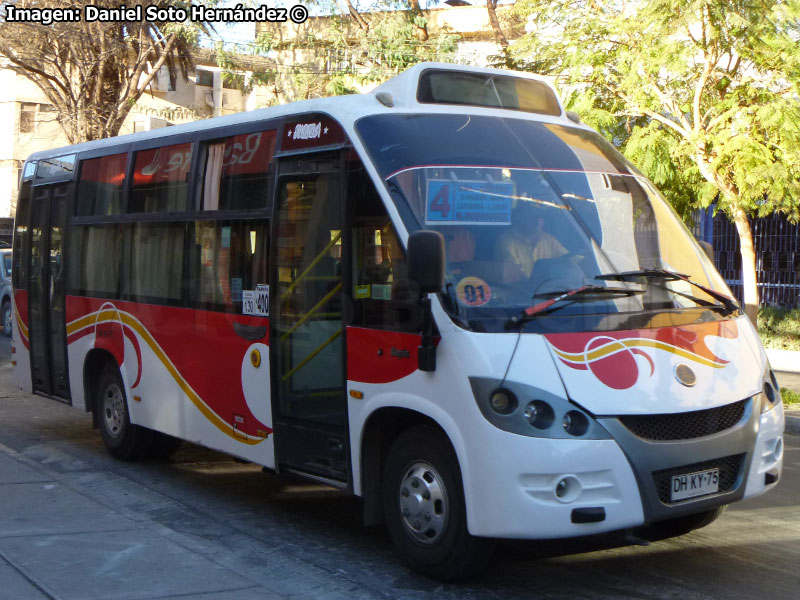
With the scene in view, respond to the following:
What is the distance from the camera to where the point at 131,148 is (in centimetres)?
913

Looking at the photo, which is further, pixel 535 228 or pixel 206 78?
pixel 206 78

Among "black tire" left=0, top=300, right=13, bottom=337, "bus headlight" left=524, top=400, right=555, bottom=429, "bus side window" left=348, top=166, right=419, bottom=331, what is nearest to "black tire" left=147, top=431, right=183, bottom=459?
"bus side window" left=348, top=166, right=419, bottom=331

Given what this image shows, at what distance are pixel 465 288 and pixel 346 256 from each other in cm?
99

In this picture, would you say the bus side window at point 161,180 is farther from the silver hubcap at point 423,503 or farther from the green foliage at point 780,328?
the green foliage at point 780,328

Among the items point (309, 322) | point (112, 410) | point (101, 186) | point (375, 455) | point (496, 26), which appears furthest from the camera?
point (496, 26)

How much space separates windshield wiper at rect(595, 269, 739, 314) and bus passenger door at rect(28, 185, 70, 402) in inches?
241

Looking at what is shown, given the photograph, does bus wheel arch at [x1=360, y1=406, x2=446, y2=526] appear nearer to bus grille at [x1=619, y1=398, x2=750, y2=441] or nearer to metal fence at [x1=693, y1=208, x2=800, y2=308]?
bus grille at [x1=619, y1=398, x2=750, y2=441]

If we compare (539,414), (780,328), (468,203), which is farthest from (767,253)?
(539,414)

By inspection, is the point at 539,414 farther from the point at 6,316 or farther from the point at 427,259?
the point at 6,316

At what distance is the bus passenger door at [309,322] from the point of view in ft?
21.1

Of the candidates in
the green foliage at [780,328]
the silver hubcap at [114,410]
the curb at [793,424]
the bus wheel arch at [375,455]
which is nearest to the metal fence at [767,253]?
the green foliage at [780,328]

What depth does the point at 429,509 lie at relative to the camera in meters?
5.65

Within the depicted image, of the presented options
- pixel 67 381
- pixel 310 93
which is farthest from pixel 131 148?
pixel 310 93

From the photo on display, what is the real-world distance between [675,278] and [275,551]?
283 cm
